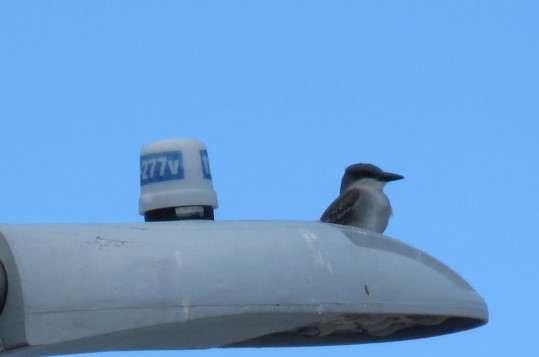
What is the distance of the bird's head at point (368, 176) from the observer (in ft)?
28.9

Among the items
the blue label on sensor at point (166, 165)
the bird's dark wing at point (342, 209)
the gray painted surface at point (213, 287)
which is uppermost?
the blue label on sensor at point (166, 165)

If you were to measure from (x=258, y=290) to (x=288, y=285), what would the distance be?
80mm

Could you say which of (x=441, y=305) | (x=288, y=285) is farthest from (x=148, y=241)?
(x=441, y=305)

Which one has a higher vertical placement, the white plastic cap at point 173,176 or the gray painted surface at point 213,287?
the white plastic cap at point 173,176

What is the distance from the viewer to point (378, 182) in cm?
885

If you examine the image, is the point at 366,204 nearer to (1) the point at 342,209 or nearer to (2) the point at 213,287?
(1) the point at 342,209

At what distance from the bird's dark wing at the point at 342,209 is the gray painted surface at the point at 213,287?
5.11 m

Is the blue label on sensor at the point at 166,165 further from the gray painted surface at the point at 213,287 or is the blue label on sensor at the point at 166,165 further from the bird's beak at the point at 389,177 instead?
the bird's beak at the point at 389,177

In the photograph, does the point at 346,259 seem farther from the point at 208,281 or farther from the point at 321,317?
the point at 208,281

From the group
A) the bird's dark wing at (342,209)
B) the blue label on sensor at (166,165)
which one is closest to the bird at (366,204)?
the bird's dark wing at (342,209)

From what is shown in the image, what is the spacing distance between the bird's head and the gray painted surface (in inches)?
218

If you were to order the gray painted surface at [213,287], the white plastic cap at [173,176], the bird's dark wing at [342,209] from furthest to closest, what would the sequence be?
the bird's dark wing at [342,209] → the white plastic cap at [173,176] → the gray painted surface at [213,287]

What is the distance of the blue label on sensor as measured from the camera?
3008 mm

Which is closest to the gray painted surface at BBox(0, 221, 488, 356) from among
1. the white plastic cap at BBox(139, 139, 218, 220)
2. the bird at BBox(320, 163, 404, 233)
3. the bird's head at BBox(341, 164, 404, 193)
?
the white plastic cap at BBox(139, 139, 218, 220)
